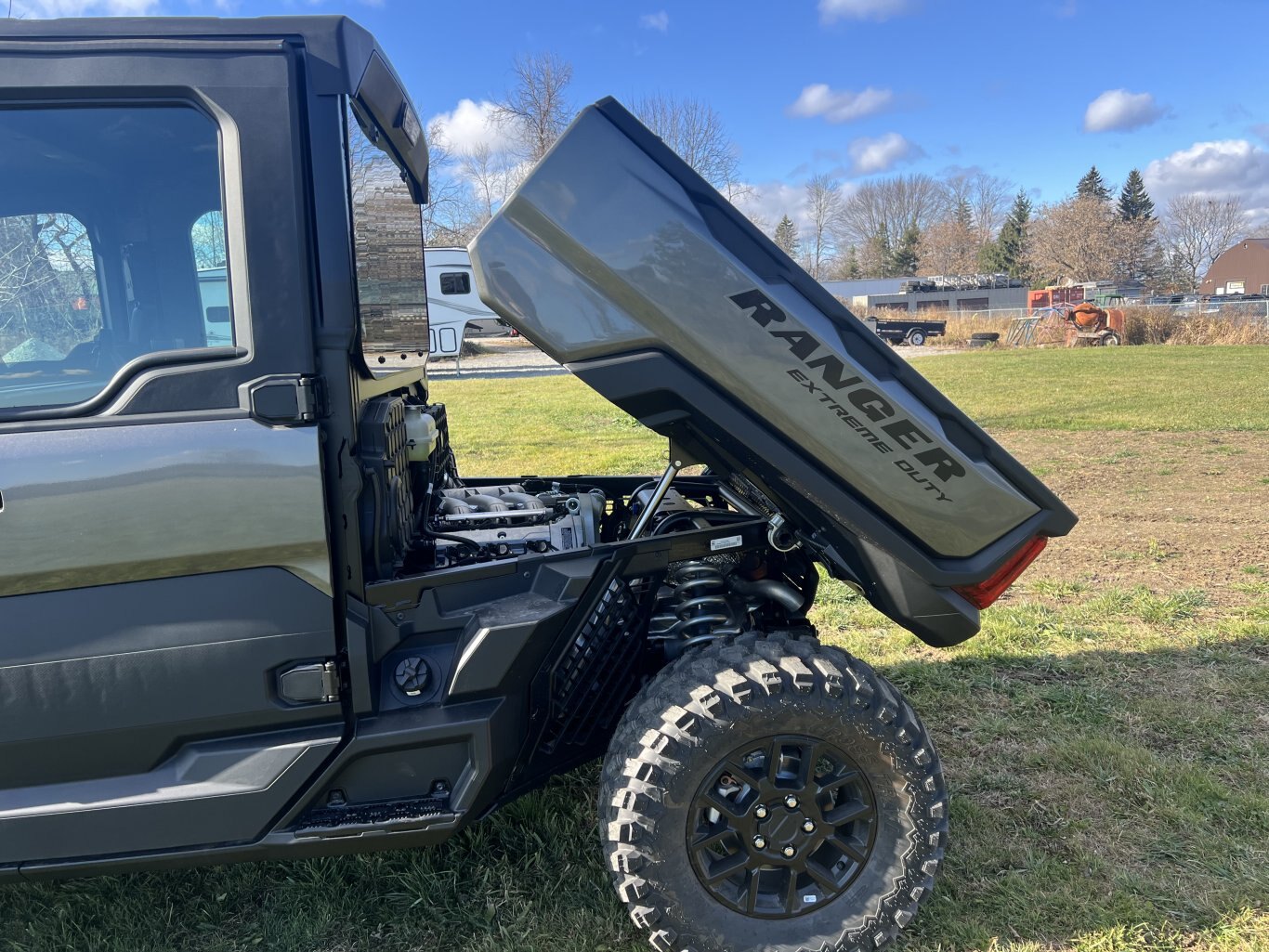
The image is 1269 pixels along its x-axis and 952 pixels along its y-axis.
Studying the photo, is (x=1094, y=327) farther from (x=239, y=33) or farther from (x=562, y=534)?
(x=239, y=33)

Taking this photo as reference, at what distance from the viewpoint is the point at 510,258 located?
2051 millimetres

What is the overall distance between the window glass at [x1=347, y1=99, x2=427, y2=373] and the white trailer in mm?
17298

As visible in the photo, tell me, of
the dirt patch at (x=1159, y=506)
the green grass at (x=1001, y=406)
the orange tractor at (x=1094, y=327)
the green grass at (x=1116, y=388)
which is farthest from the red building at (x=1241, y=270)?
the dirt patch at (x=1159, y=506)

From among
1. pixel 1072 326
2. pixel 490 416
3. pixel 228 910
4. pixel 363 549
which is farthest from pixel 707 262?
pixel 1072 326

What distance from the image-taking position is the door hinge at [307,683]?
205cm

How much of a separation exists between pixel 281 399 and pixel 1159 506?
763cm

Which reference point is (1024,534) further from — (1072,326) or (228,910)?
(1072,326)

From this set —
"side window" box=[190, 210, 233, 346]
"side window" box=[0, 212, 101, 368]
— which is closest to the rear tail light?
"side window" box=[190, 210, 233, 346]

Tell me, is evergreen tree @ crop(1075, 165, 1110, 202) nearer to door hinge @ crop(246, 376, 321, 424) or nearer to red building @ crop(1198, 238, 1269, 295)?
red building @ crop(1198, 238, 1269, 295)

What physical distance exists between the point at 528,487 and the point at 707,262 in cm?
184

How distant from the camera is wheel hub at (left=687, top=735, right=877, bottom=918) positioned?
223 cm

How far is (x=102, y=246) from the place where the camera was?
202 centimetres

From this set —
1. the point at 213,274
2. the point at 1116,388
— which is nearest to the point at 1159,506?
the point at 213,274

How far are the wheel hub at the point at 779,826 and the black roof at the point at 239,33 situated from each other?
78.6 inches
